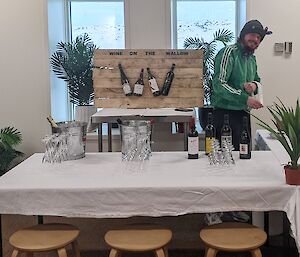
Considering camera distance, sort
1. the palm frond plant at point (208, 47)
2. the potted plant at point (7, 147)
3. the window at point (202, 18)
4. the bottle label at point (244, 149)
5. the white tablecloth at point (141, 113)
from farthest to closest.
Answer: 1. the window at point (202, 18)
2. the palm frond plant at point (208, 47)
3. the potted plant at point (7, 147)
4. the white tablecloth at point (141, 113)
5. the bottle label at point (244, 149)

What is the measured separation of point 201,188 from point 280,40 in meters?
3.00

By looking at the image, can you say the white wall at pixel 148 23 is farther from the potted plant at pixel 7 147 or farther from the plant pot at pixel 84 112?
the potted plant at pixel 7 147

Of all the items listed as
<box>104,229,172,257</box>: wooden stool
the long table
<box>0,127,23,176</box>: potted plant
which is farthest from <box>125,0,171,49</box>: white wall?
<box>104,229,172,257</box>: wooden stool

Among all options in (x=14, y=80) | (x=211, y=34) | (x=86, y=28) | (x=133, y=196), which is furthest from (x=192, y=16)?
(x=133, y=196)

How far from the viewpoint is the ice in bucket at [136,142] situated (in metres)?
2.44

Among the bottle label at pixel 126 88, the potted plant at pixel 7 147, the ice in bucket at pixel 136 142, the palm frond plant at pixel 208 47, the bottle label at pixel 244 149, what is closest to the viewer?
the ice in bucket at pixel 136 142

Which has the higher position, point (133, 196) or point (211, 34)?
point (211, 34)

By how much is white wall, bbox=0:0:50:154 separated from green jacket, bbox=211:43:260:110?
84.7 inches

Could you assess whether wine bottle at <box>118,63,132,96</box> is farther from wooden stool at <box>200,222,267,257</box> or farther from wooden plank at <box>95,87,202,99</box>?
wooden stool at <box>200,222,267,257</box>

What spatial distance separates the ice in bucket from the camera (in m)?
2.44

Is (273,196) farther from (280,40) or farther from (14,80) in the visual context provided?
(14,80)

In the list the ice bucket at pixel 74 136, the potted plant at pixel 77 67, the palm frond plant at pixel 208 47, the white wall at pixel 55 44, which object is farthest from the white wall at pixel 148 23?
the ice bucket at pixel 74 136

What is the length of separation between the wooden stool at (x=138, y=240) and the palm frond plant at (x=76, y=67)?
2763mm

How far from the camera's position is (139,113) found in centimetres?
405
